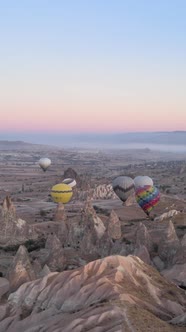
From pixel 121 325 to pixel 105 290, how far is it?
12.0 ft

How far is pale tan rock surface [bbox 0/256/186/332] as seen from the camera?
22.6 m

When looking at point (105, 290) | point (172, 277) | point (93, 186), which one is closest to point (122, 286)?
point (105, 290)

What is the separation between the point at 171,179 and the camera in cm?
15162

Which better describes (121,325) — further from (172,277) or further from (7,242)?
(7,242)

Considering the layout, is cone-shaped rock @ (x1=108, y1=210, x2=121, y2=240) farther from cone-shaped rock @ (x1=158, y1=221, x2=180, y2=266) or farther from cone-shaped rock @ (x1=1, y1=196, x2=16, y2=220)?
cone-shaped rock @ (x1=1, y1=196, x2=16, y2=220)

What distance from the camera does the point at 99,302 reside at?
79.6 feet

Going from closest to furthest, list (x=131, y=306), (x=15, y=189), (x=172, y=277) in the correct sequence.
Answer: (x=131, y=306)
(x=172, y=277)
(x=15, y=189)

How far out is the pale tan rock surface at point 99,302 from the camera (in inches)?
888

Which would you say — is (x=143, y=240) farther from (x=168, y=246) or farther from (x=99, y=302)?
(x=99, y=302)

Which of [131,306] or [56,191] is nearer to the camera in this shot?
[131,306]

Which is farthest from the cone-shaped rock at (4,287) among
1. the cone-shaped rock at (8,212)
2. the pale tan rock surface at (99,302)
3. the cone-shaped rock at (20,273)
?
the cone-shaped rock at (8,212)

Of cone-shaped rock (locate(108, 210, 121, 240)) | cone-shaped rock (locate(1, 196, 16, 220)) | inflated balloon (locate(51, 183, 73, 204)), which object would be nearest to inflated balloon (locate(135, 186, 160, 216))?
inflated balloon (locate(51, 183, 73, 204))

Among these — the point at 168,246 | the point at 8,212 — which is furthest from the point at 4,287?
the point at 8,212

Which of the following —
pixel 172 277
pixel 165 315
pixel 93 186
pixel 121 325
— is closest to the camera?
pixel 121 325
